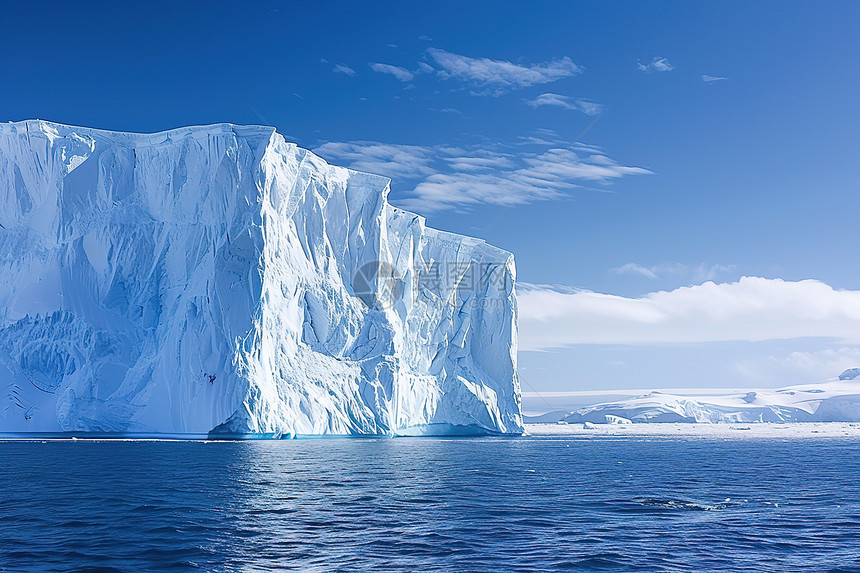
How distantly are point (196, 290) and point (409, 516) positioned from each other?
3478cm

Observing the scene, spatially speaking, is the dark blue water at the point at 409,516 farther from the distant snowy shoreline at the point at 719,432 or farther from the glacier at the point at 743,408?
the glacier at the point at 743,408

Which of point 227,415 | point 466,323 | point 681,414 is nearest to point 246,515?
point 227,415

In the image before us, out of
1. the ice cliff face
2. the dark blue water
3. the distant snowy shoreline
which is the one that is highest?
the ice cliff face

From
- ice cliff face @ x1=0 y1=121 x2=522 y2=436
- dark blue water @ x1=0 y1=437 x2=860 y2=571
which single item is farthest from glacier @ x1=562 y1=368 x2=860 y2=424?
dark blue water @ x1=0 y1=437 x2=860 y2=571

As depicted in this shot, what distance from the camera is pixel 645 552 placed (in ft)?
43.1

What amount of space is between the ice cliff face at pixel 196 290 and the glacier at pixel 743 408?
289 feet

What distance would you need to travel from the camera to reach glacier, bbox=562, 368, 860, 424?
132000mm

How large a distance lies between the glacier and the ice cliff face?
88207 millimetres

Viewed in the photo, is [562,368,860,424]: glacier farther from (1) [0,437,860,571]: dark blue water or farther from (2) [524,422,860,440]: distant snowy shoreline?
(1) [0,437,860,571]: dark blue water

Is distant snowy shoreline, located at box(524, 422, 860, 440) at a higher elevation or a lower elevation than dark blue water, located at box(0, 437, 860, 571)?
lower

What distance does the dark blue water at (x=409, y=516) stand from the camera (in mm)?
12398

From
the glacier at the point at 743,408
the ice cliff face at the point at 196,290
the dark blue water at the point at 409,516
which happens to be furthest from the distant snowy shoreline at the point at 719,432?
the dark blue water at the point at 409,516

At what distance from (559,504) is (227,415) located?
2881cm

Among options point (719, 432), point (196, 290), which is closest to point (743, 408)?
point (719, 432)
